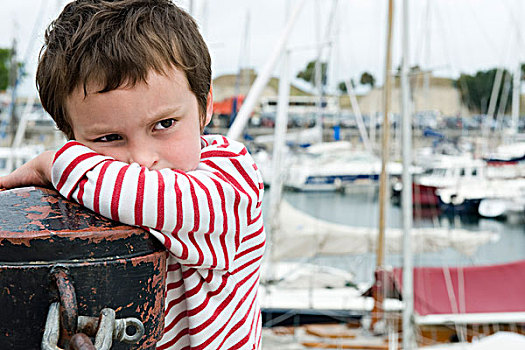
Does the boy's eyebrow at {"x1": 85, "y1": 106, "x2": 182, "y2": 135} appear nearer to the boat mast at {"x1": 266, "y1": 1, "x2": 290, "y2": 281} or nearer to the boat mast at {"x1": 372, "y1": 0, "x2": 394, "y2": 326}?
the boat mast at {"x1": 266, "y1": 1, "x2": 290, "y2": 281}

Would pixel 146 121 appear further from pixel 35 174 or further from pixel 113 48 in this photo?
pixel 35 174

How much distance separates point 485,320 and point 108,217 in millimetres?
7258

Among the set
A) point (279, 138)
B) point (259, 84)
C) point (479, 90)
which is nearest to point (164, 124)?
point (259, 84)

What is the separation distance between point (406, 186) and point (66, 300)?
4.73m

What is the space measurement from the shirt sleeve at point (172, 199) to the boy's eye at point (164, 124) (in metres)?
0.07

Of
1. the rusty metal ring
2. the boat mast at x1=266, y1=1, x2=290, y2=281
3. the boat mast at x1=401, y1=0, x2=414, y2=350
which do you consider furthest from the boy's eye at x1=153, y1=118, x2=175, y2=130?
the boat mast at x1=401, y1=0, x2=414, y2=350

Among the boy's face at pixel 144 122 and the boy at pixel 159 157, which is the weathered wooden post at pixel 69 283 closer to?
the boy at pixel 159 157

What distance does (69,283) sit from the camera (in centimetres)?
62

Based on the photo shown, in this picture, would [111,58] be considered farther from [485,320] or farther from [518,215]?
[518,215]

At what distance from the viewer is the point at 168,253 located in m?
0.80

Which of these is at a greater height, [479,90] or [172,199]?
[479,90]

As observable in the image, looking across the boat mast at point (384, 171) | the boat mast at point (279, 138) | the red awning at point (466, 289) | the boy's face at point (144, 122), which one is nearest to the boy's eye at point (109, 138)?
the boy's face at point (144, 122)

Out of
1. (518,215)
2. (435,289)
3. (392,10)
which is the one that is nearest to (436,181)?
(518,215)

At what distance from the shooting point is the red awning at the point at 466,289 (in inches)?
288
